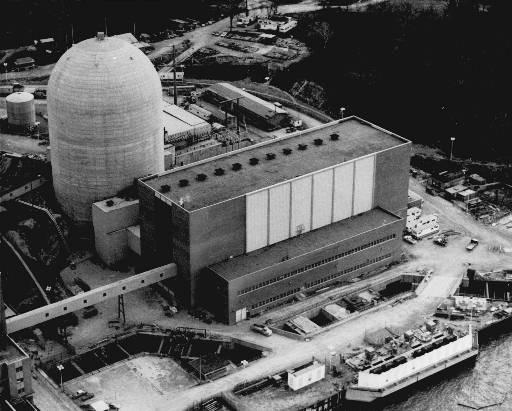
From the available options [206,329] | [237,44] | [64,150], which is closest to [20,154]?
[64,150]

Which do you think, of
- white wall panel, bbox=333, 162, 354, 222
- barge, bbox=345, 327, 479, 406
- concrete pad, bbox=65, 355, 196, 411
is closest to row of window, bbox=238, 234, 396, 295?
white wall panel, bbox=333, 162, 354, 222

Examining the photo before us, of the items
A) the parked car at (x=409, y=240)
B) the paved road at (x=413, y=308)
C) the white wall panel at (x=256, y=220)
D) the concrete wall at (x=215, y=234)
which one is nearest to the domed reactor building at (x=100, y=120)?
the concrete wall at (x=215, y=234)

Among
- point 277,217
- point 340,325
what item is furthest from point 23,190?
point 340,325

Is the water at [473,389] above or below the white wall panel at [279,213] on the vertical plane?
below

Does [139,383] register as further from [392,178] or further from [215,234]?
[392,178]

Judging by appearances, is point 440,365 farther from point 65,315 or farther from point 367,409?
point 65,315

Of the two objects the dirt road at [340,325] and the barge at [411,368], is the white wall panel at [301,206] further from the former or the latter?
the barge at [411,368]
